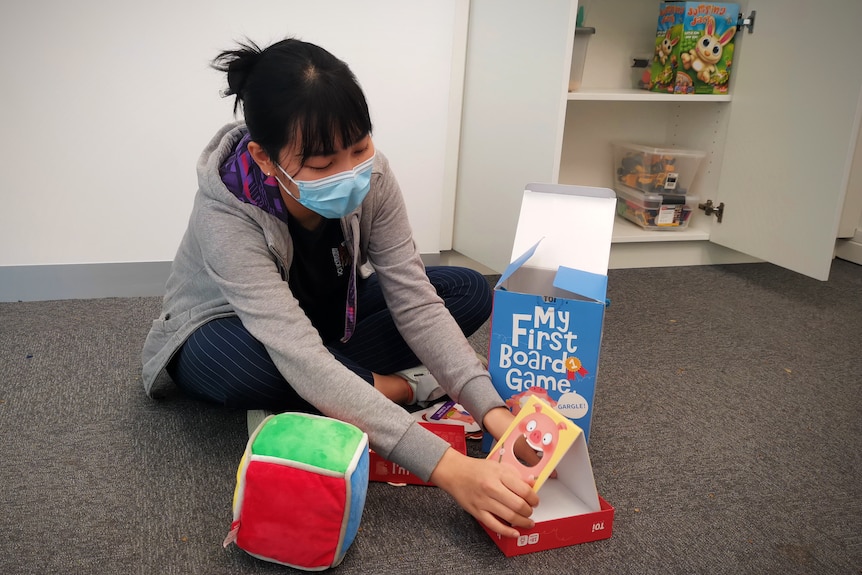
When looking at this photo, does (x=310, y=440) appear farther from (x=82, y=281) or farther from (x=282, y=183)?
(x=82, y=281)

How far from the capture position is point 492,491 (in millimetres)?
819

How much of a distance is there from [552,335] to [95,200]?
3.71 ft

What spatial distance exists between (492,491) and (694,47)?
1.47 meters

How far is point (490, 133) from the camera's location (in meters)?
1.74

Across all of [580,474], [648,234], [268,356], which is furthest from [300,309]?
[648,234]

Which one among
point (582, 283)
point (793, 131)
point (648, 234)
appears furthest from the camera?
point (648, 234)

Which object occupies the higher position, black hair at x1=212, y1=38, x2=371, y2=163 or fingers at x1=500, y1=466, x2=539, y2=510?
black hair at x1=212, y1=38, x2=371, y2=163

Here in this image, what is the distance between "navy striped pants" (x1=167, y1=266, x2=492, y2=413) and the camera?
3.33 feet

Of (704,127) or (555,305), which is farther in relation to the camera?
(704,127)

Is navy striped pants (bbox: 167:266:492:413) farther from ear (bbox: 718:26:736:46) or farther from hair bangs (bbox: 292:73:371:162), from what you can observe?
ear (bbox: 718:26:736:46)

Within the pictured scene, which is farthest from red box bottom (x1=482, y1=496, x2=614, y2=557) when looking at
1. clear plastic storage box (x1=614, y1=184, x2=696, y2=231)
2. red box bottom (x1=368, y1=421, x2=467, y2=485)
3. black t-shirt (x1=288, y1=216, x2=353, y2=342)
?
clear plastic storage box (x1=614, y1=184, x2=696, y2=231)

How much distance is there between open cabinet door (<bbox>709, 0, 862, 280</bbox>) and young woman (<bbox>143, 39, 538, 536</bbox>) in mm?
1029

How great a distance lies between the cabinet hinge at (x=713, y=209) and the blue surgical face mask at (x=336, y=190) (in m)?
1.39

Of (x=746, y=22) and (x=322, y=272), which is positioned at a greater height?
(x=746, y=22)
